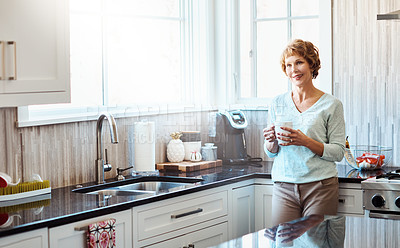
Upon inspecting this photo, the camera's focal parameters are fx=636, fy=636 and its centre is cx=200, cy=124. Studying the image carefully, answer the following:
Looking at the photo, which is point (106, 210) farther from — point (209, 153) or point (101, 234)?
point (209, 153)

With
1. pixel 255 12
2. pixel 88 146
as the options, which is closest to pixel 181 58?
pixel 255 12

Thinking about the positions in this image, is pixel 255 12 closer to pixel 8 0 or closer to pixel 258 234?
pixel 8 0

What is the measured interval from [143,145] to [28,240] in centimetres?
149

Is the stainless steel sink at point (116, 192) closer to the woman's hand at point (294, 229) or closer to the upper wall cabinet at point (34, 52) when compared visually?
the upper wall cabinet at point (34, 52)

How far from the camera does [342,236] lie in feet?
7.36

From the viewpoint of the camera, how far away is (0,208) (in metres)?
2.92

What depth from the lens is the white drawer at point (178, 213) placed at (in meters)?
3.24

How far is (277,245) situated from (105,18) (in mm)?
2353

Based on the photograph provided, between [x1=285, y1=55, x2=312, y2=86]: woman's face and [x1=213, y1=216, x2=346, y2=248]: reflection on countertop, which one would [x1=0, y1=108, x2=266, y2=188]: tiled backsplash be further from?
[x1=213, y1=216, x2=346, y2=248]: reflection on countertop

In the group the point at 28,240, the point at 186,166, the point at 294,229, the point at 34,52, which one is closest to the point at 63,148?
the point at 34,52

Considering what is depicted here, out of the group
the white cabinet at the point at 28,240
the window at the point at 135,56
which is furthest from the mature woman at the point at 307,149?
the white cabinet at the point at 28,240

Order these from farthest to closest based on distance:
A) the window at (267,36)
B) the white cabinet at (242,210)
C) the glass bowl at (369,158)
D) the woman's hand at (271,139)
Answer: the window at (267,36) < the glass bowl at (369,158) < the white cabinet at (242,210) < the woman's hand at (271,139)

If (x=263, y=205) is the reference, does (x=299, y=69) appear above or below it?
above

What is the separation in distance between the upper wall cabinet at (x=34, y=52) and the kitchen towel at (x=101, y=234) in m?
0.68
